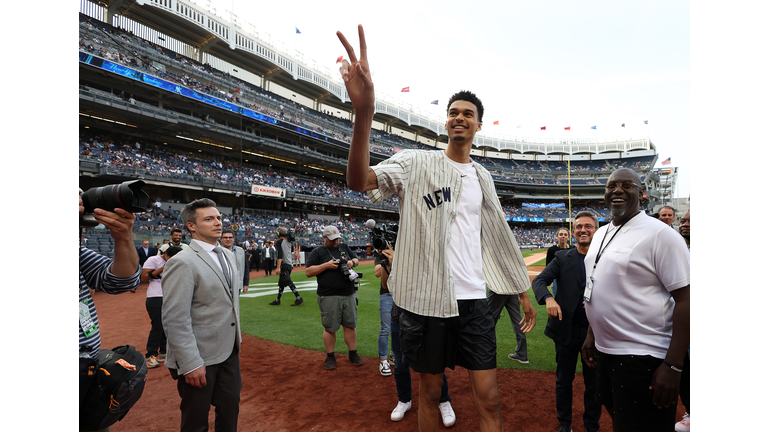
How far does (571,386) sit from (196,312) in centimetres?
349

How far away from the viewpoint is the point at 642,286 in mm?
2076

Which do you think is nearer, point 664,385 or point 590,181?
point 664,385

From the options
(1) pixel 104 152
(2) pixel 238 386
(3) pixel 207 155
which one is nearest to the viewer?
(2) pixel 238 386

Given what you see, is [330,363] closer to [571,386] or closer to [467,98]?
[571,386]

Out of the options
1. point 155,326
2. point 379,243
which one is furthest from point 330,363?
point 155,326

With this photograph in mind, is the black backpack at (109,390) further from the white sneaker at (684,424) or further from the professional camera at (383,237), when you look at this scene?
the white sneaker at (684,424)

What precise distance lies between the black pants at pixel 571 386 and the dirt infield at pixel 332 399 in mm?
300

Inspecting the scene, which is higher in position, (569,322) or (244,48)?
(244,48)

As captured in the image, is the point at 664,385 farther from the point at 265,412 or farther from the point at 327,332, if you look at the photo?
the point at 327,332

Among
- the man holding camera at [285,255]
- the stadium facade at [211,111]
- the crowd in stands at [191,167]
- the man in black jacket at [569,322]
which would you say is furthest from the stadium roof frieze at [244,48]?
the man in black jacket at [569,322]

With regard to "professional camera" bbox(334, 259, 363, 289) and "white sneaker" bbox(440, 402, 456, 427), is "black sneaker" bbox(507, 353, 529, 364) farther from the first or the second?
"professional camera" bbox(334, 259, 363, 289)

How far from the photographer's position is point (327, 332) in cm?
564
